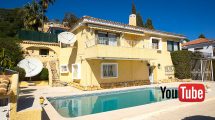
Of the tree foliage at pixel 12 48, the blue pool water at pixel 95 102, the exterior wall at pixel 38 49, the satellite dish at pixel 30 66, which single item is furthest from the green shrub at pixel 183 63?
the tree foliage at pixel 12 48

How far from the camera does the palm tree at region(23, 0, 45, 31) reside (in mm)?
41500

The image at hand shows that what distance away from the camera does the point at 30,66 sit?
19016mm

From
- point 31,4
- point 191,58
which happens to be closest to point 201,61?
point 191,58

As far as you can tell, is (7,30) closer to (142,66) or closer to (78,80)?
(78,80)

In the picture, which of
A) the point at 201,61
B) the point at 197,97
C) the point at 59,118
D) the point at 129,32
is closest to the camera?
the point at 197,97

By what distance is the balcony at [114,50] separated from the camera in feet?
63.0

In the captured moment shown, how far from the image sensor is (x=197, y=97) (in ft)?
12.6

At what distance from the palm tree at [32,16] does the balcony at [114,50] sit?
25978 mm

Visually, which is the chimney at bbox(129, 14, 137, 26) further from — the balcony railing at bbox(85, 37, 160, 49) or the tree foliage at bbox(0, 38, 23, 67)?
the tree foliage at bbox(0, 38, 23, 67)

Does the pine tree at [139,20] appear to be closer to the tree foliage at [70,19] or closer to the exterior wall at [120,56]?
the tree foliage at [70,19]

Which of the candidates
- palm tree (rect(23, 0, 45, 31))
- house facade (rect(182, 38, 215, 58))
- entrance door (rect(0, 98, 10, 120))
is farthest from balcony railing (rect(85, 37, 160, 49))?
palm tree (rect(23, 0, 45, 31))

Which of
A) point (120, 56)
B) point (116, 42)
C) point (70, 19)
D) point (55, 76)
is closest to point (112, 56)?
point (120, 56)

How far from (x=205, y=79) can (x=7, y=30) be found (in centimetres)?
4663

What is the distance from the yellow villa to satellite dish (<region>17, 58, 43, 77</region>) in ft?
17.2
